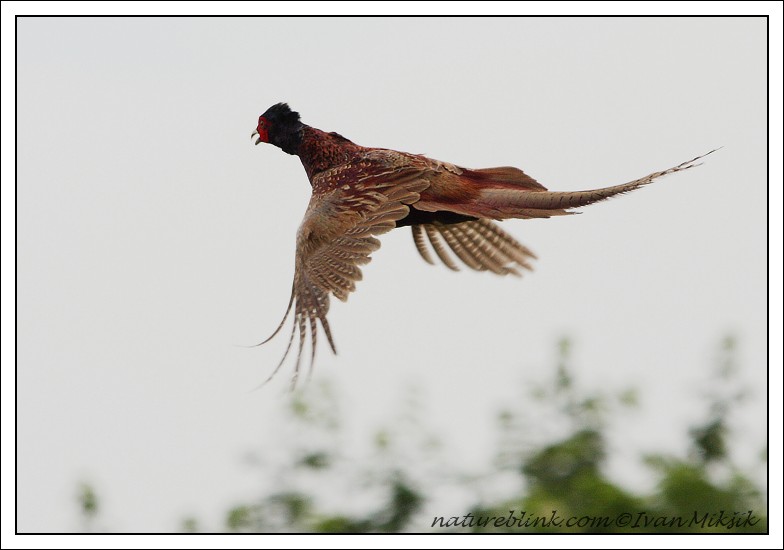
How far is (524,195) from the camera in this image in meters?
7.87

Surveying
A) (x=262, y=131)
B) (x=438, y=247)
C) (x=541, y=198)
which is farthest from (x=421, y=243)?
(x=541, y=198)

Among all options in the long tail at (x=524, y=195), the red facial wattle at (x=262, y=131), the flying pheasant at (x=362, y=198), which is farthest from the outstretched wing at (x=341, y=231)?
the red facial wattle at (x=262, y=131)

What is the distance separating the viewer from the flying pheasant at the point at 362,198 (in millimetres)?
7633

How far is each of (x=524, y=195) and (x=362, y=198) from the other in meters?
1.12

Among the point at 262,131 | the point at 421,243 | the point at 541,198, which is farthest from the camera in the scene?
the point at 421,243

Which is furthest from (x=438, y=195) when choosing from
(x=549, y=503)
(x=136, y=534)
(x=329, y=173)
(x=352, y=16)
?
(x=136, y=534)

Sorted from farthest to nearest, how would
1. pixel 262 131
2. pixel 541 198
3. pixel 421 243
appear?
pixel 421 243
pixel 262 131
pixel 541 198

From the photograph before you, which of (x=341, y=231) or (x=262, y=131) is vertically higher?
(x=262, y=131)

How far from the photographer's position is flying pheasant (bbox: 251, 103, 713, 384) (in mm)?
7633

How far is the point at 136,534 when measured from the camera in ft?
35.5

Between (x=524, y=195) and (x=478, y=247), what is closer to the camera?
(x=524, y=195)

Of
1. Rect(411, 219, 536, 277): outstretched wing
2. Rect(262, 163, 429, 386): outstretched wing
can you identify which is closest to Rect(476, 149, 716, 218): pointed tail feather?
Rect(262, 163, 429, 386): outstretched wing

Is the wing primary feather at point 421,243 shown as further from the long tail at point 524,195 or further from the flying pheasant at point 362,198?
the long tail at point 524,195

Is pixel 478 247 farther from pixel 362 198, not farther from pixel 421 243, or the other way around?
pixel 362 198
